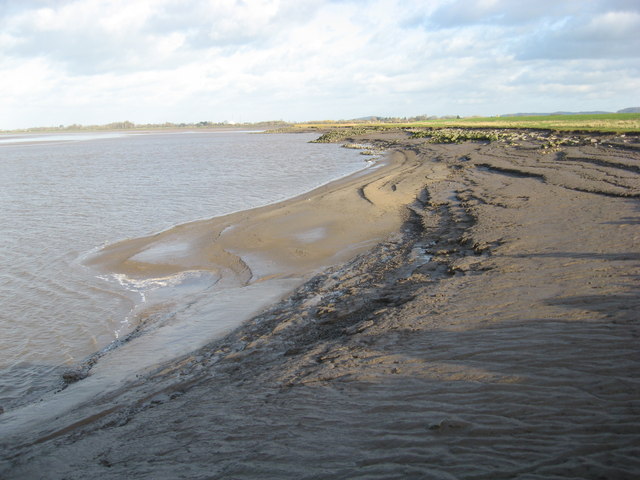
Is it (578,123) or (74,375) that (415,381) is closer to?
(74,375)

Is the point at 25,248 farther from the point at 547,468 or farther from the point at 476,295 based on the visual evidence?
the point at 547,468

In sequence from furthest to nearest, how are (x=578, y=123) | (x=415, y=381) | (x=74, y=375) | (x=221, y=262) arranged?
(x=578, y=123) < (x=221, y=262) < (x=74, y=375) < (x=415, y=381)

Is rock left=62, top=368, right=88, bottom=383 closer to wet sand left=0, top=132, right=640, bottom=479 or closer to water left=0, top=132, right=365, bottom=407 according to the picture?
water left=0, top=132, right=365, bottom=407

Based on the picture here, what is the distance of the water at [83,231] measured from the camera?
839 centimetres

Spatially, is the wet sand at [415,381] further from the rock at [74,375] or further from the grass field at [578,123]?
the grass field at [578,123]

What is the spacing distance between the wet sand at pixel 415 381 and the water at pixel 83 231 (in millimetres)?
1967

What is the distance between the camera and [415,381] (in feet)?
16.4

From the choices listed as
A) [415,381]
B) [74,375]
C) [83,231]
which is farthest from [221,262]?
[415,381]

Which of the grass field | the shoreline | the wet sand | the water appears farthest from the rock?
the grass field

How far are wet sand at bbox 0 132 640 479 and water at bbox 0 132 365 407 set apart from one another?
1.97 metres

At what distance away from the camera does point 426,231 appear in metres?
13.4

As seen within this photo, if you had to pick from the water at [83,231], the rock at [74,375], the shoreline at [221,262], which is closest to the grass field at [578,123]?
the water at [83,231]

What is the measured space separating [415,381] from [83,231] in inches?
630

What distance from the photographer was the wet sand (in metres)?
3.82
